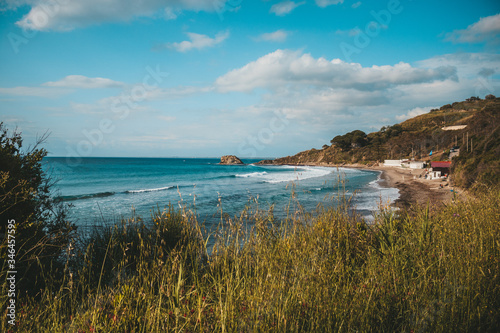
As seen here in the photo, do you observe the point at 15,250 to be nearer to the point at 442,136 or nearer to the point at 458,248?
the point at 458,248

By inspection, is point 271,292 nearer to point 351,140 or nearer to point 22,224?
point 22,224

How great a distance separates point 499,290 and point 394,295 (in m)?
1.05

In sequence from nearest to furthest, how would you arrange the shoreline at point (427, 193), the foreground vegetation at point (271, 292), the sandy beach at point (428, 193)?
the foreground vegetation at point (271, 292)
the shoreline at point (427, 193)
the sandy beach at point (428, 193)

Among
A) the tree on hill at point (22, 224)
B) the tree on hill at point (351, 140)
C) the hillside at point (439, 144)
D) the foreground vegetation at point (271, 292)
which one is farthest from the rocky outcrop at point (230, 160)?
the foreground vegetation at point (271, 292)

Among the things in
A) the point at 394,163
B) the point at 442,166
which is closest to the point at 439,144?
the point at 394,163

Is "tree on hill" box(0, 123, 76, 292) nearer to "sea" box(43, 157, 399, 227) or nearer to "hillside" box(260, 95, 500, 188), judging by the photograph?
"sea" box(43, 157, 399, 227)

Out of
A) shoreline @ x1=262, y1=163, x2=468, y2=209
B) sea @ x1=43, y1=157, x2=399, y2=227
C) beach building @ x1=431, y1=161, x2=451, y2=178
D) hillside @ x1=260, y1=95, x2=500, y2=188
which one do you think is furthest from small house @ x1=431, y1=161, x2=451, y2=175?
sea @ x1=43, y1=157, x2=399, y2=227

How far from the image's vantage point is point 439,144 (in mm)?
71188

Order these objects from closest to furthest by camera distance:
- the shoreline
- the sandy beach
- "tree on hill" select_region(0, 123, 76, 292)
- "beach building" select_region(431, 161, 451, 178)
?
"tree on hill" select_region(0, 123, 76, 292) < the shoreline < the sandy beach < "beach building" select_region(431, 161, 451, 178)

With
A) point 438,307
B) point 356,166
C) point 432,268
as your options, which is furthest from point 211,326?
point 356,166

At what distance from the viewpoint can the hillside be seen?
22000 mm

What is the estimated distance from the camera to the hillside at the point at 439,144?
72.2 feet

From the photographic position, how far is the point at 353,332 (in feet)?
7.36

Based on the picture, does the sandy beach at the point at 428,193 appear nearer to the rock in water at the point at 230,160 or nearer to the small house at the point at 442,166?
the small house at the point at 442,166
